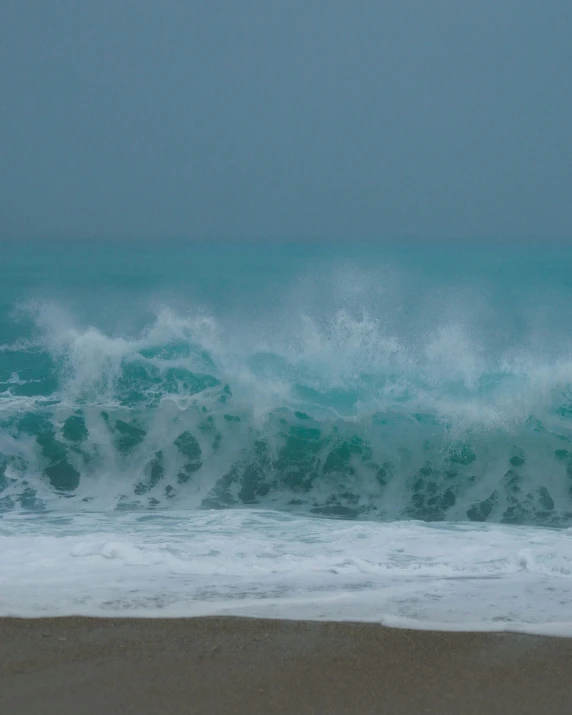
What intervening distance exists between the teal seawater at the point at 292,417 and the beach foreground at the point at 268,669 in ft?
9.23

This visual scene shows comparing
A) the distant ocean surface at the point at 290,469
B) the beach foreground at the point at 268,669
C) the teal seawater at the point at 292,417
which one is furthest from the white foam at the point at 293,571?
the teal seawater at the point at 292,417

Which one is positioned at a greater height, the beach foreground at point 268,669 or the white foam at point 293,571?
the white foam at point 293,571

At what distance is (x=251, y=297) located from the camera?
54.6 ft

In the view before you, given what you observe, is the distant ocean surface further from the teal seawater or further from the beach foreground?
the beach foreground

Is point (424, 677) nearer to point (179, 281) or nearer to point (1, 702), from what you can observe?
point (1, 702)

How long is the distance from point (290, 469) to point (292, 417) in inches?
36.4

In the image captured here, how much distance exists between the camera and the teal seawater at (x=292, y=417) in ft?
20.7

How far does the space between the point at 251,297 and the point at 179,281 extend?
14.4ft

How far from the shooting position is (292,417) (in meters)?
7.57

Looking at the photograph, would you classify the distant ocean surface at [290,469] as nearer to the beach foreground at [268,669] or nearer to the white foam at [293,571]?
the white foam at [293,571]

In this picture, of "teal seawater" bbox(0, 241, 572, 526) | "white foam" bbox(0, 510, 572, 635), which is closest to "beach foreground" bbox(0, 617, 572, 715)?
"white foam" bbox(0, 510, 572, 635)

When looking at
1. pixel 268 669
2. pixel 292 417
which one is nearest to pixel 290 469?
pixel 292 417

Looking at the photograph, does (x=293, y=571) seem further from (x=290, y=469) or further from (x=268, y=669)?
(x=290, y=469)

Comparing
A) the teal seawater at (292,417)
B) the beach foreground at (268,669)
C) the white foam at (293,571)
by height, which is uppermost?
the teal seawater at (292,417)
